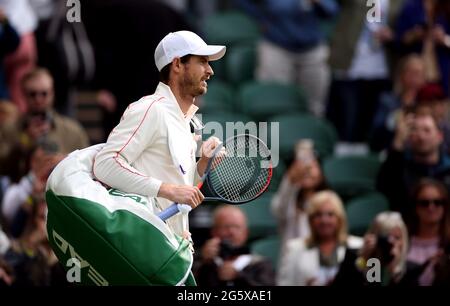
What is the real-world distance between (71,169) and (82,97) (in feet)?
21.2

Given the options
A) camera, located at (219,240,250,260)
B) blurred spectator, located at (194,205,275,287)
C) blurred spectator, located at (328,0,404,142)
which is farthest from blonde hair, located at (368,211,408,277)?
blurred spectator, located at (328,0,404,142)

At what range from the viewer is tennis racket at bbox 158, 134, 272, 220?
24.1 ft

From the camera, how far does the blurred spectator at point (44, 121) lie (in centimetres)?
1123

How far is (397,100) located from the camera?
12.2 metres

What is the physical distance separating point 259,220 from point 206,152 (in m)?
4.51

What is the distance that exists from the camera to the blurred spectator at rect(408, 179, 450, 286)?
3.54 feet

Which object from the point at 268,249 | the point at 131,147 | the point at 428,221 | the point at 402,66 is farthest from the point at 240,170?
the point at 402,66

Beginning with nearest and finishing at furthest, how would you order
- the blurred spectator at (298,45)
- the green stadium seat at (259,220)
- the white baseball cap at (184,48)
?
1. the white baseball cap at (184,48)
2. the green stadium seat at (259,220)
3. the blurred spectator at (298,45)

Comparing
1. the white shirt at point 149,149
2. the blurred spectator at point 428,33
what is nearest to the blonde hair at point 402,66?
the blurred spectator at point 428,33

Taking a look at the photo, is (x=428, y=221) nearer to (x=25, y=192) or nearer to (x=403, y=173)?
(x=403, y=173)

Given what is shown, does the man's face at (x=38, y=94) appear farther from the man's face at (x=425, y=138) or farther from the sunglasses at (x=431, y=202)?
the sunglasses at (x=431, y=202)

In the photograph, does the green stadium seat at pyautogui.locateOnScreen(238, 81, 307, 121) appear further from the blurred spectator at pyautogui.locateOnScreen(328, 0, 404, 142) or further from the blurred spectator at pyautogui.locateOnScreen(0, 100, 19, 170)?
the blurred spectator at pyautogui.locateOnScreen(0, 100, 19, 170)
